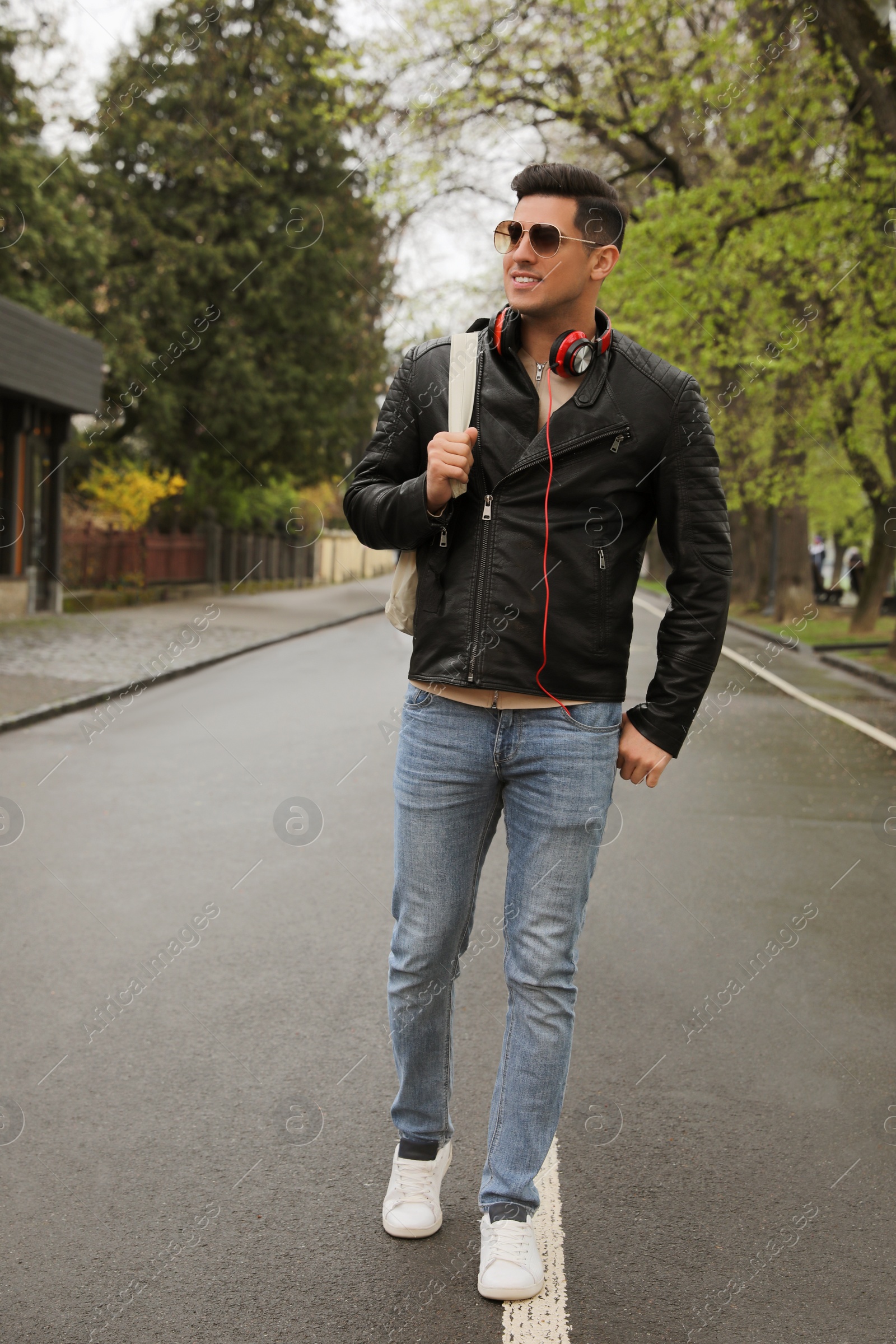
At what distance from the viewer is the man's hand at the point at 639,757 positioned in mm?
2686

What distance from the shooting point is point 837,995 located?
183 inches

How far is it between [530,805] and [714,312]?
1837 centimetres

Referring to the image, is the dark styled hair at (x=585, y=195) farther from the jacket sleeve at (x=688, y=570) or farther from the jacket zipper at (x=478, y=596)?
the jacket zipper at (x=478, y=596)

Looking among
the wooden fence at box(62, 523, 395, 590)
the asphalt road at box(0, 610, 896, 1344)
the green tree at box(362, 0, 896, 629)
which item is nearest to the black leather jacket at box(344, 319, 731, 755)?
the asphalt road at box(0, 610, 896, 1344)

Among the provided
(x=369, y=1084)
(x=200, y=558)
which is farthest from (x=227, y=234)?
(x=369, y=1084)

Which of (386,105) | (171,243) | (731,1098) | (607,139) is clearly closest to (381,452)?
(731,1098)

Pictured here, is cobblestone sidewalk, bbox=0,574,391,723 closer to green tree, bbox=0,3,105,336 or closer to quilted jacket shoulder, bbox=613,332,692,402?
green tree, bbox=0,3,105,336

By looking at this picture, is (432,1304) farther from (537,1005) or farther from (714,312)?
(714,312)

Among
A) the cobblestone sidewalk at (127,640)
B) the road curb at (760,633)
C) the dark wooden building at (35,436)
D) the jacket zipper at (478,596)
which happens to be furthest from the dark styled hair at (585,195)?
the road curb at (760,633)

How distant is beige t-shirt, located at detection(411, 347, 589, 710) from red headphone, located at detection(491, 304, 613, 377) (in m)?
0.03

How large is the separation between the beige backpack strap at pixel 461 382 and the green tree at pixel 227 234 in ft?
81.5

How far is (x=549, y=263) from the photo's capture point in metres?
2.55

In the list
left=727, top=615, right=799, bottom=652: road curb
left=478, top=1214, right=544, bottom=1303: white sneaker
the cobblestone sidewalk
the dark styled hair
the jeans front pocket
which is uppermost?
the dark styled hair

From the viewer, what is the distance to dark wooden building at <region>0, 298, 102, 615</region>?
19.6 metres
